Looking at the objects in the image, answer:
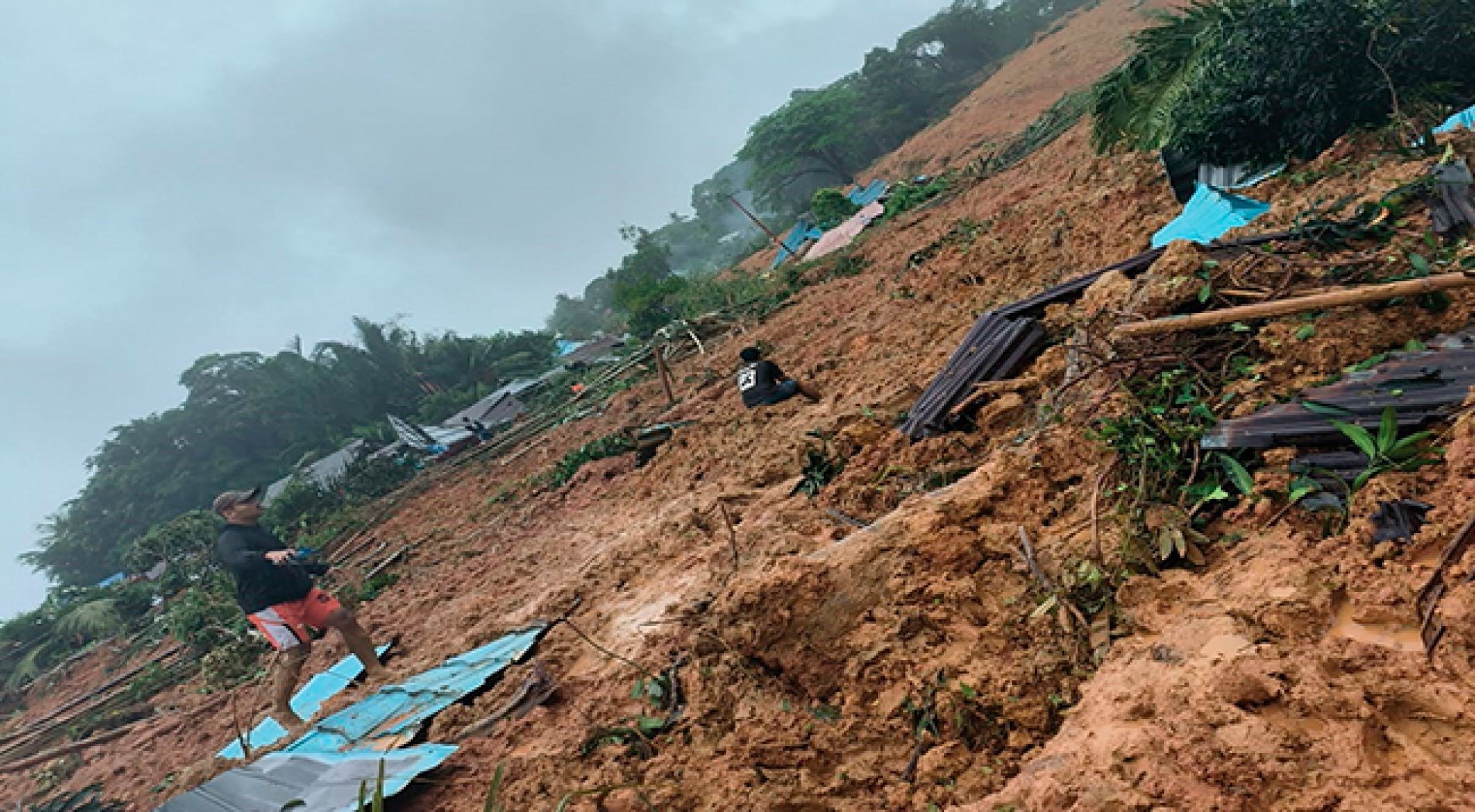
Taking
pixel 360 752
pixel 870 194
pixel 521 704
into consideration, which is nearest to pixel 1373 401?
Result: pixel 521 704

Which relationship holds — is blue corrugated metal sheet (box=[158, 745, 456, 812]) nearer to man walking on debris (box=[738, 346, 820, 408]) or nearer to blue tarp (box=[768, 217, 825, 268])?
man walking on debris (box=[738, 346, 820, 408])

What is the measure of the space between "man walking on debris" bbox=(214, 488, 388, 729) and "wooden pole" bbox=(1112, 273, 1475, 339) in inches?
210

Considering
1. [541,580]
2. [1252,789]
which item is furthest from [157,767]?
[1252,789]

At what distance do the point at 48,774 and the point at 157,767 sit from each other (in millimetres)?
2482

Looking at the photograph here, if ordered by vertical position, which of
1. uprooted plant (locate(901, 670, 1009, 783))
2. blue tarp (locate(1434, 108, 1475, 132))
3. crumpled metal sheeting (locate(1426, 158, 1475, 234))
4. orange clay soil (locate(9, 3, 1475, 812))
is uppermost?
crumpled metal sheeting (locate(1426, 158, 1475, 234))

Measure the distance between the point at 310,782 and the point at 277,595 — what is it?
2.20 metres

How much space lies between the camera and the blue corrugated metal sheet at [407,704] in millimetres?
3406

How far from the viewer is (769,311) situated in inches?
472

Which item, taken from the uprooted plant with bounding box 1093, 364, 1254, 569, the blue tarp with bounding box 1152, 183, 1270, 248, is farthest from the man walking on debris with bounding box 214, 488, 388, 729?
the blue tarp with bounding box 1152, 183, 1270, 248

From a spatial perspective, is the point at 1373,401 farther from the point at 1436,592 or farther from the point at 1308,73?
the point at 1308,73

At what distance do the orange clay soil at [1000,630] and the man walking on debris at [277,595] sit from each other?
2.44ft

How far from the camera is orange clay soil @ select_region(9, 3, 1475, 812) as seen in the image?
143 cm

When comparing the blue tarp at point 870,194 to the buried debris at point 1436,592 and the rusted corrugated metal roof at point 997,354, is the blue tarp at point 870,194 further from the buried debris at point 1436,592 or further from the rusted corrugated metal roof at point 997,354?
the buried debris at point 1436,592

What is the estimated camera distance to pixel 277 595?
4.55 meters
